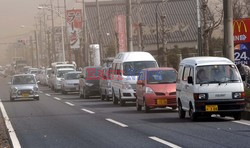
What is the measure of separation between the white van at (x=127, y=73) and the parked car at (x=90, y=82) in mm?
7626

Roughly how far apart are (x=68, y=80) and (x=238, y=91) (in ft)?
103

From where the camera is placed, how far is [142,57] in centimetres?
3438

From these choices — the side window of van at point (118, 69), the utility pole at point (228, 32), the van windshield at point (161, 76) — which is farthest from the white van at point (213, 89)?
the side window of van at point (118, 69)

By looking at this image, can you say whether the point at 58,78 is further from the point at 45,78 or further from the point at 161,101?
the point at 161,101

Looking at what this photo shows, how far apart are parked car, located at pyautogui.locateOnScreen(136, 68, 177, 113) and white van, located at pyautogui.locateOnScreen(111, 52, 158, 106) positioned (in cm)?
332

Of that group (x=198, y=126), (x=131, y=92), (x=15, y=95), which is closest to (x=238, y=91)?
(x=198, y=126)

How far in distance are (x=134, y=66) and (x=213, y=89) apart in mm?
13019

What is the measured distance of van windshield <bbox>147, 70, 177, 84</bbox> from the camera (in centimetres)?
2832

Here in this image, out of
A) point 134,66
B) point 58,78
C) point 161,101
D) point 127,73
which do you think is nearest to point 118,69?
point 134,66

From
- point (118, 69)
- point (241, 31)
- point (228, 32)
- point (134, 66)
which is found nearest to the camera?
point (228, 32)

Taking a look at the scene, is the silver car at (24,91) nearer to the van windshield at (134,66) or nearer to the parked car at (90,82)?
the parked car at (90,82)

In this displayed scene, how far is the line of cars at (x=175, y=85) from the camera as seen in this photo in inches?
833

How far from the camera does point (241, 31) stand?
26.5 m

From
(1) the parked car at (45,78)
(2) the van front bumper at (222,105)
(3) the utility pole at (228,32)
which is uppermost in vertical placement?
(3) the utility pole at (228,32)
